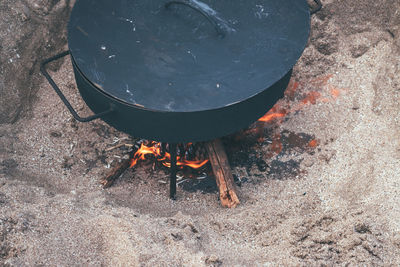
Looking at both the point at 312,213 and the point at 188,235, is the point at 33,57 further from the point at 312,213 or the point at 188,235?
the point at 312,213

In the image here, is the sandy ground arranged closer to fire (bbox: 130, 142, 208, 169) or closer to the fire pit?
fire (bbox: 130, 142, 208, 169)

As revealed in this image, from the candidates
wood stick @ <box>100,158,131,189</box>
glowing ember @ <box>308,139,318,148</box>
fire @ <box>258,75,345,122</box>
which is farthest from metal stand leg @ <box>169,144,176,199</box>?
glowing ember @ <box>308,139,318,148</box>

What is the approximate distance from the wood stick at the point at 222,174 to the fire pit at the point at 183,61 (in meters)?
0.36

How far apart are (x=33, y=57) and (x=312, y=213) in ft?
7.35

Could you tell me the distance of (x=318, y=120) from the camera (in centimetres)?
307

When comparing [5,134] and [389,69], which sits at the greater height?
[389,69]

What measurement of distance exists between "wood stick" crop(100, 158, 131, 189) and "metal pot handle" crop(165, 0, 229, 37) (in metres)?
1.09

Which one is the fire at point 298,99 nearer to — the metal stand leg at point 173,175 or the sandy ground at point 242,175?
the sandy ground at point 242,175

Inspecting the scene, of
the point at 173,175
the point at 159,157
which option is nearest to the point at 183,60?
the point at 173,175

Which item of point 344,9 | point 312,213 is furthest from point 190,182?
point 344,9

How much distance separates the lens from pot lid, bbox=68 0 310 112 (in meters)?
2.13

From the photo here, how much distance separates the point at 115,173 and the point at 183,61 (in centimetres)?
100

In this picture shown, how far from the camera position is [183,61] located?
223cm

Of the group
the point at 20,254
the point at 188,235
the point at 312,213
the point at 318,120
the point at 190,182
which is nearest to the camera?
the point at 20,254
